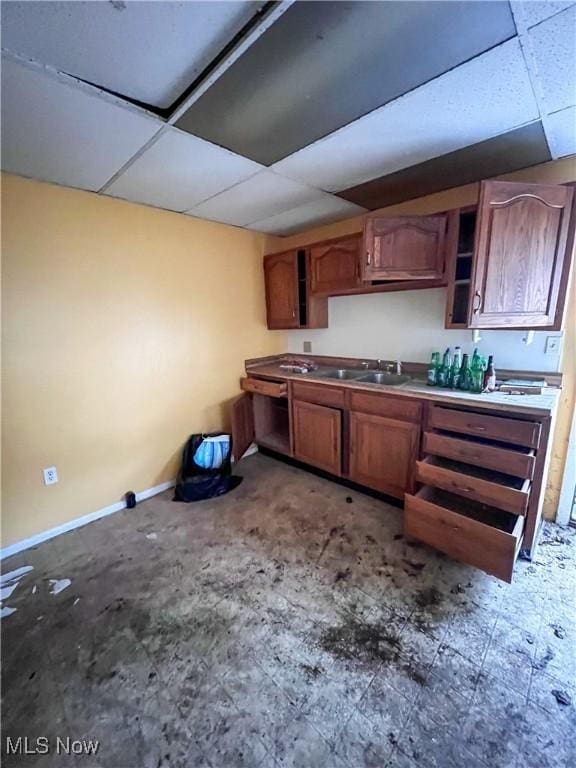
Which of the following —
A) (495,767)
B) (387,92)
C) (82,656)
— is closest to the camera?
(495,767)

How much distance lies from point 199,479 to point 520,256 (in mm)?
2583

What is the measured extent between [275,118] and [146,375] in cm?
190

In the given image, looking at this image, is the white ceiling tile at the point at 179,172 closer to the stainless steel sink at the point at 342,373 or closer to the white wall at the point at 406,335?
the white wall at the point at 406,335

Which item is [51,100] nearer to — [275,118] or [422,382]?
[275,118]

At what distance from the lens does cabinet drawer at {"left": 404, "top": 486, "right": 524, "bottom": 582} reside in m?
1.54

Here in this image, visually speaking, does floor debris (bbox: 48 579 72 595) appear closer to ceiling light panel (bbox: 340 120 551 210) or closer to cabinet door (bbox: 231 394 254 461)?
cabinet door (bbox: 231 394 254 461)

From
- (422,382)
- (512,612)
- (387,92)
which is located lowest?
(512,612)

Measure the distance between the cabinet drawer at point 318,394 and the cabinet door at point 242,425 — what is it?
560mm

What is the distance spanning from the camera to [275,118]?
1435 mm

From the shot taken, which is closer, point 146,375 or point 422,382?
point 422,382

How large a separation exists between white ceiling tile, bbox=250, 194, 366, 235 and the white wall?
0.70 m

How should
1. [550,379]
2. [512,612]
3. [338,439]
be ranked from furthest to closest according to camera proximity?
[338,439] → [550,379] → [512,612]

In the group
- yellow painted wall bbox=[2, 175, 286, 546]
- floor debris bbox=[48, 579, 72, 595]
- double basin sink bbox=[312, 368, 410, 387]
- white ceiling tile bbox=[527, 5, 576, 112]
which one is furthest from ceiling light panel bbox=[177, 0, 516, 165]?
floor debris bbox=[48, 579, 72, 595]

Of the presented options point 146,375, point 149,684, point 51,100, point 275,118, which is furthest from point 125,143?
point 149,684
